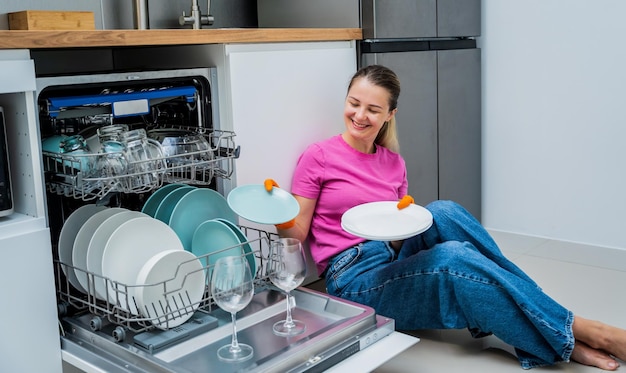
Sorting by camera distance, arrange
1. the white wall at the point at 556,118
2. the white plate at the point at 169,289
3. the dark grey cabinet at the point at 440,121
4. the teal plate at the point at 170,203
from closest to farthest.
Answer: the white plate at the point at 169,289 → the teal plate at the point at 170,203 → the dark grey cabinet at the point at 440,121 → the white wall at the point at 556,118

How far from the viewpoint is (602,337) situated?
1.91 metres

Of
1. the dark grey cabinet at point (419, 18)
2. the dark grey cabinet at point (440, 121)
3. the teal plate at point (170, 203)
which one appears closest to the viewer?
the teal plate at point (170, 203)

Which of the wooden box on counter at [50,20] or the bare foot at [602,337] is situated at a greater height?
the wooden box on counter at [50,20]

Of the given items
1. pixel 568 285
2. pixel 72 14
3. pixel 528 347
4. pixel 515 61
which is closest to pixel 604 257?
pixel 568 285

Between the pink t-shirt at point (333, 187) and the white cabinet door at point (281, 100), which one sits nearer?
the white cabinet door at point (281, 100)

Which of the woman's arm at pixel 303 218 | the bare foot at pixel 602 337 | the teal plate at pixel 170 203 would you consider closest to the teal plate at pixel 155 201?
the teal plate at pixel 170 203

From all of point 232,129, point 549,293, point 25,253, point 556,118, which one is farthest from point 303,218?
point 556,118

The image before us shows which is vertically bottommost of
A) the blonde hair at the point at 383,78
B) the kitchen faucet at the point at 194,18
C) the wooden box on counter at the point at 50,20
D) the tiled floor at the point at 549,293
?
the tiled floor at the point at 549,293

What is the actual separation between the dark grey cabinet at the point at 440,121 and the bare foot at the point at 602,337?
0.95 metres

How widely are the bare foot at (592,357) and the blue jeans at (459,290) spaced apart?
68 mm

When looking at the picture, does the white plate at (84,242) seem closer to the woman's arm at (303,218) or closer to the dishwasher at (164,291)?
the dishwasher at (164,291)

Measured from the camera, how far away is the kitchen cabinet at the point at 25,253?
1506 millimetres

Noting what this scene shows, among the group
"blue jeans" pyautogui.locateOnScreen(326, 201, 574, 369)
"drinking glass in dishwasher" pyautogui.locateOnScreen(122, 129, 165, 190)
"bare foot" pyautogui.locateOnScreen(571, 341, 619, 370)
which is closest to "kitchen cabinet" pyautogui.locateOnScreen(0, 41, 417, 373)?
"drinking glass in dishwasher" pyautogui.locateOnScreen(122, 129, 165, 190)

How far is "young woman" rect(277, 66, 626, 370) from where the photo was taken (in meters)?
1.85
